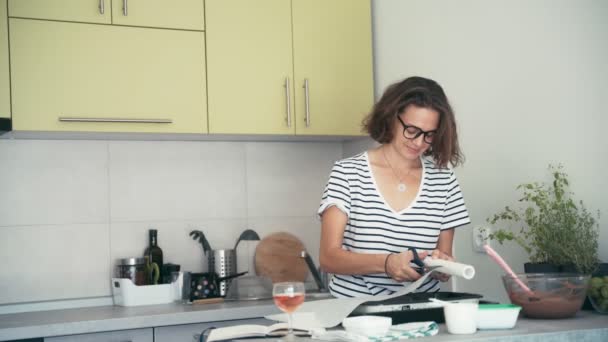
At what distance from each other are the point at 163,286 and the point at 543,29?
5.95ft

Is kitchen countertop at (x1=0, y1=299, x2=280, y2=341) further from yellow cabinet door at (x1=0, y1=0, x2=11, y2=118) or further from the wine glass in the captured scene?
the wine glass

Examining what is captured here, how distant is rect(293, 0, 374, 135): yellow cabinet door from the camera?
330 centimetres

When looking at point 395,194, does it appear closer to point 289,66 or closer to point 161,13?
point 289,66

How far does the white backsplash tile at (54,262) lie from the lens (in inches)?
120

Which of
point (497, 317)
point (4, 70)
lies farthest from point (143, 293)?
point (497, 317)

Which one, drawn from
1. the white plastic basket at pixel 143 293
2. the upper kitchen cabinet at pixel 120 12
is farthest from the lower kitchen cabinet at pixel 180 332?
the upper kitchen cabinet at pixel 120 12

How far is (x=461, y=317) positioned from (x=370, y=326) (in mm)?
213

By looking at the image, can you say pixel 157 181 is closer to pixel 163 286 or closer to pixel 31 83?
pixel 163 286

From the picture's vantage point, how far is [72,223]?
317 centimetres

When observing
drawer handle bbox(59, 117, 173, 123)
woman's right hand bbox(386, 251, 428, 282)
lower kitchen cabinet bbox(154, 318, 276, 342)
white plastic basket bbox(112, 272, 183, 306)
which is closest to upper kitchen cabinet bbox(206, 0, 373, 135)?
drawer handle bbox(59, 117, 173, 123)

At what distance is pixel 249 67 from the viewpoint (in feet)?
10.5

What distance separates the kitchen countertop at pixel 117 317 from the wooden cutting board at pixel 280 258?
0.35m

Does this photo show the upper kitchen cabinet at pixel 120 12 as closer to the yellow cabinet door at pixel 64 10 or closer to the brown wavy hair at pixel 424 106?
the yellow cabinet door at pixel 64 10

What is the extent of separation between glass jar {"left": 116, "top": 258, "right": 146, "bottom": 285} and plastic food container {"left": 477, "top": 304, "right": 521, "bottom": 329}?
181cm
